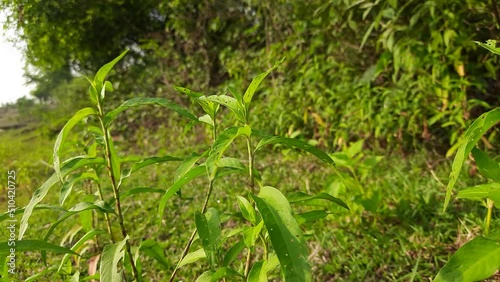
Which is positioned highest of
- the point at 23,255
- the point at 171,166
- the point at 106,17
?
the point at 106,17

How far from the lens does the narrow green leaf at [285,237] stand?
736 millimetres

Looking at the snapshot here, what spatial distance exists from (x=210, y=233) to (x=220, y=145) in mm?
208

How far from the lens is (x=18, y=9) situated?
21.3 ft

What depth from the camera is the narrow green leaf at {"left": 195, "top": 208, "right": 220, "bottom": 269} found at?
939mm

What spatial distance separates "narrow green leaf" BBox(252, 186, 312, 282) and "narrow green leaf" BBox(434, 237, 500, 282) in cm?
32

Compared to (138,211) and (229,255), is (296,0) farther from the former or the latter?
(229,255)

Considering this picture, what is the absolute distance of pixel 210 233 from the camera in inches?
38.3

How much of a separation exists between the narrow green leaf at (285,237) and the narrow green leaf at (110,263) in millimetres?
370

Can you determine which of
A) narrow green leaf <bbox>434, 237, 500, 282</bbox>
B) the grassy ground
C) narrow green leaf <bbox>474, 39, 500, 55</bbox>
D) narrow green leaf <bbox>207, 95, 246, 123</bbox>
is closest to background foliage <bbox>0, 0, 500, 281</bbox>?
the grassy ground

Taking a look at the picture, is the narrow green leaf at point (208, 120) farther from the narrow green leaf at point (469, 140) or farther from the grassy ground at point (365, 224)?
the narrow green leaf at point (469, 140)

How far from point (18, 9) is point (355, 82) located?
5.33 metres

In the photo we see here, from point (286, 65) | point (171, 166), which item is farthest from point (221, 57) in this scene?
point (171, 166)

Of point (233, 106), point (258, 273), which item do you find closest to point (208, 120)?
point (233, 106)

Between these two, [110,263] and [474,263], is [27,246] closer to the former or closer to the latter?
[110,263]
